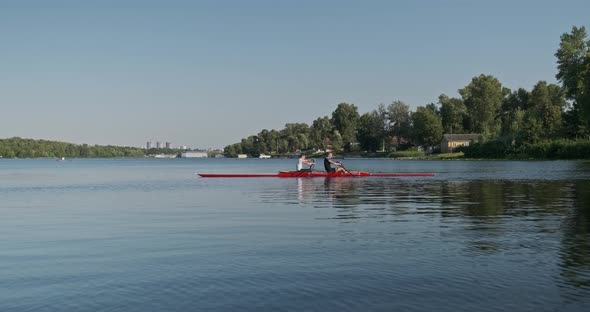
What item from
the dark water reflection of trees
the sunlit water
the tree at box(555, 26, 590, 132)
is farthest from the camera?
the tree at box(555, 26, 590, 132)

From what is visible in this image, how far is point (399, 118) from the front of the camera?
184500 millimetres

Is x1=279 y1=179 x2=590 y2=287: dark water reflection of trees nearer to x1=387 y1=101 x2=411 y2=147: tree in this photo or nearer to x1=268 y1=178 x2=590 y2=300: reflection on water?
x1=268 y1=178 x2=590 y2=300: reflection on water

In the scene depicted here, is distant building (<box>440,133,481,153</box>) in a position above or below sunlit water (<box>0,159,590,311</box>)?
above

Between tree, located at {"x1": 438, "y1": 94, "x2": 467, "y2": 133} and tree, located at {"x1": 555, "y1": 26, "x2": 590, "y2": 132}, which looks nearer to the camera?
tree, located at {"x1": 555, "y1": 26, "x2": 590, "y2": 132}

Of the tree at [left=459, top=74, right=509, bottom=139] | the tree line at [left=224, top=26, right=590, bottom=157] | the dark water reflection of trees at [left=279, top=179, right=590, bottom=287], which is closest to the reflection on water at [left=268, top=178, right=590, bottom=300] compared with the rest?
the dark water reflection of trees at [left=279, top=179, right=590, bottom=287]

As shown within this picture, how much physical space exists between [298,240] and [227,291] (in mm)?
5787

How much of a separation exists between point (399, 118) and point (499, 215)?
166228 millimetres

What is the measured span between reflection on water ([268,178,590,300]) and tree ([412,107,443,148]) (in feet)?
446

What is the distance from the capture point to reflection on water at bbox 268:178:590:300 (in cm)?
1264

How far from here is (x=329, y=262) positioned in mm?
12133

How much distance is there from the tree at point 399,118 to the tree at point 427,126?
8.59 meters

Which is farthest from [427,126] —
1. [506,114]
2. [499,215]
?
[499,215]

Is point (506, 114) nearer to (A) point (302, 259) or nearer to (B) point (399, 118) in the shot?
(B) point (399, 118)

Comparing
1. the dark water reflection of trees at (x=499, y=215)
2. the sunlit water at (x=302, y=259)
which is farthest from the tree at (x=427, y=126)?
the sunlit water at (x=302, y=259)
